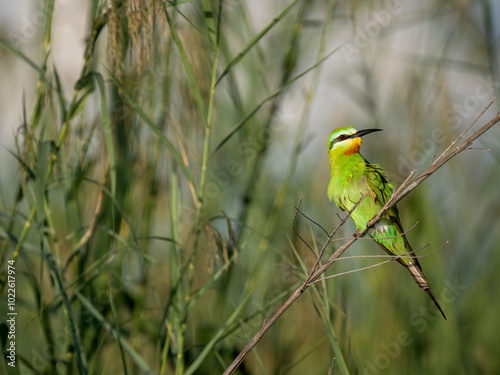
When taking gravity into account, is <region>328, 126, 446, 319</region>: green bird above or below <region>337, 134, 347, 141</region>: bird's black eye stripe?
below

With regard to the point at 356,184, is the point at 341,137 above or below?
above

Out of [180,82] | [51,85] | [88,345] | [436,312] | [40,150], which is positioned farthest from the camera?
[436,312]

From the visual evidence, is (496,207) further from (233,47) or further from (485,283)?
(233,47)

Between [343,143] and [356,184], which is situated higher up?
[343,143]

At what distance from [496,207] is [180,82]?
3.95ft

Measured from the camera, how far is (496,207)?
2.05 m

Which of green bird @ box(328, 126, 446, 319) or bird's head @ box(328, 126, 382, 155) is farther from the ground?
bird's head @ box(328, 126, 382, 155)

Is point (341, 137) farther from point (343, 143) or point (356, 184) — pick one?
point (356, 184)

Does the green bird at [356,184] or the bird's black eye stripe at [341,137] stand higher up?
the bird's black eye stripe at [341,137]

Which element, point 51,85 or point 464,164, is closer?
point 51,85

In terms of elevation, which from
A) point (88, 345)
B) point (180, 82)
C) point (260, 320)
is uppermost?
point (180, 82)

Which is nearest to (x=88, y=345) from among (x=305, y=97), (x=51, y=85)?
(x=51, y=85)

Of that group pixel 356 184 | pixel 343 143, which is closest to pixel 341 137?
pixel 343 143

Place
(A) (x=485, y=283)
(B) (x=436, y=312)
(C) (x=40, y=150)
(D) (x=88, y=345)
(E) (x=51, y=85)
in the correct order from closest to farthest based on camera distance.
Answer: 1. (C) (x=40, y=150)
2. (E) (x=51, y=85)
3. (D) (x=88, y=345)
4. (B) (x=436, y=312)
5. (A) (x=485, y=283)
